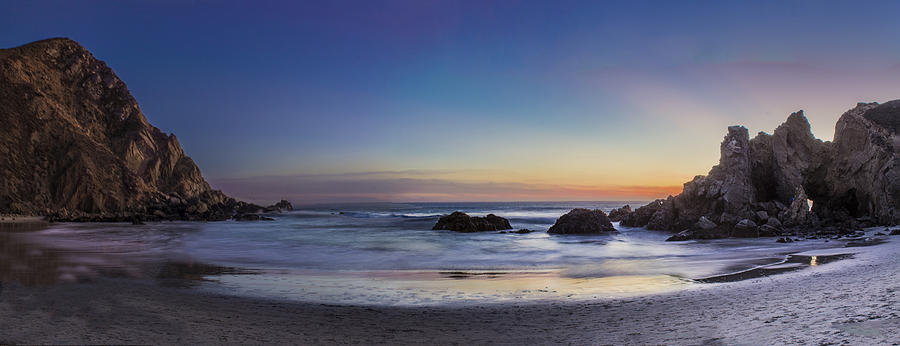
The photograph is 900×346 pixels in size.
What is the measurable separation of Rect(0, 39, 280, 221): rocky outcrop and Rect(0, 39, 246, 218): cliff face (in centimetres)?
7

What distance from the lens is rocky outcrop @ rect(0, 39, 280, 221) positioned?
38.9 metres

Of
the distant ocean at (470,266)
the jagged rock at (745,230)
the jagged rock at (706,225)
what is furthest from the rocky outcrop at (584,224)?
the jagged rock at (745,230)

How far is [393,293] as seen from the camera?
26.7 ft

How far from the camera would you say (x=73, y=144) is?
4256cm

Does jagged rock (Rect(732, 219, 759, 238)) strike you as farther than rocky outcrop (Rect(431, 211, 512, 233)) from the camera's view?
No

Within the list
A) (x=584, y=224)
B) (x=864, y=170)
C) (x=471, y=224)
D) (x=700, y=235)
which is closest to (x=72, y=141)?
(x=471, y=224)

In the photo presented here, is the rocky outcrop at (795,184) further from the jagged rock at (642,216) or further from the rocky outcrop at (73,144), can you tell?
the rocky outcrop at (73,144)

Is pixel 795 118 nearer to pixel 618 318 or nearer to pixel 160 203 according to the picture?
pixel 618 318

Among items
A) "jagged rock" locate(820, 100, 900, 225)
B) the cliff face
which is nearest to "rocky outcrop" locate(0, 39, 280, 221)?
the cliff face

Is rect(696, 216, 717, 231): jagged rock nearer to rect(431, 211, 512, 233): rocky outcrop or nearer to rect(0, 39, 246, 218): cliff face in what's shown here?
rect(431, 211, 512, 233): rocky outcrop

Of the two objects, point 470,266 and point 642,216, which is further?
point 642,216

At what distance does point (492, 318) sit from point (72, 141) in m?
53.0

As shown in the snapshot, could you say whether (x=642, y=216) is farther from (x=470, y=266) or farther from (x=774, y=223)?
(x=470, y=266)

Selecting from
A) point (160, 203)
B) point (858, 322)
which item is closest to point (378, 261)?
point (858, 322)
